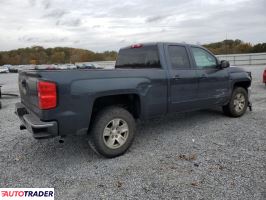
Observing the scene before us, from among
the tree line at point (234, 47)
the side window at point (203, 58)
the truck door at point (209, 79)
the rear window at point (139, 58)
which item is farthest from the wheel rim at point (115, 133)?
the tree line at point (234, 47)

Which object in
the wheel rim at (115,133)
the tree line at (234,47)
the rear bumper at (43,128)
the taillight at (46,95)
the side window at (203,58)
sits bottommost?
the wheel rim at (115,133)

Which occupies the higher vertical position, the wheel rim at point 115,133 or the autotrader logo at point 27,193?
the wheel rim at point 115,133

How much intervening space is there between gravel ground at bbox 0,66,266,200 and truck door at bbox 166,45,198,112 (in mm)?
656

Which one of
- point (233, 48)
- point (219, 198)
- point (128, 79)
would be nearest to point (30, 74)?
point (128, 79)

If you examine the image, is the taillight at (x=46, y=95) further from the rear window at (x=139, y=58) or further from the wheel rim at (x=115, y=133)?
the rear window at (x=139, y=58)

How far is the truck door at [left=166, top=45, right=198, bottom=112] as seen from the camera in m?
4.81

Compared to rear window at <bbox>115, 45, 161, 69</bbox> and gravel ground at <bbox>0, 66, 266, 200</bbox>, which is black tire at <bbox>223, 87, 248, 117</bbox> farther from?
rear window at <bbox>115, 45, 161, 69</bbox>

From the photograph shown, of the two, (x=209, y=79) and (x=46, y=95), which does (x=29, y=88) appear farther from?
(x=209, y=79)

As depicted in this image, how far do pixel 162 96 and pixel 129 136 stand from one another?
0.96m

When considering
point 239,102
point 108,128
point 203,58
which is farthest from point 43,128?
point 239,102

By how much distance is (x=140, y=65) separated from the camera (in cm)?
511

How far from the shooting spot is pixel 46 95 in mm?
3402

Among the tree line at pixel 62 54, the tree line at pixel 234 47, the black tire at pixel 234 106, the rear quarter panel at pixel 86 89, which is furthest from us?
the tree line at pixel 62 54

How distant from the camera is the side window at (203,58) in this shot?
5.45 metres
